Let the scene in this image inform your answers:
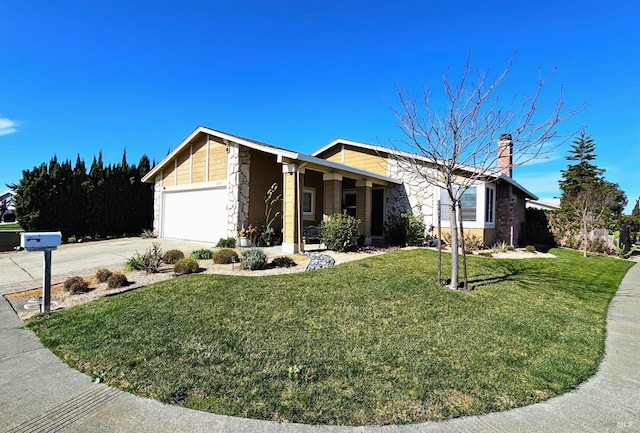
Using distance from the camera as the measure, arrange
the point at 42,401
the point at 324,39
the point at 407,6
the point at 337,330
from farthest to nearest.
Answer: the point at 324,39, the point at 407,6, the point at 337,330, the point at 42,401

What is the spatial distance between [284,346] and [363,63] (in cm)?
1232

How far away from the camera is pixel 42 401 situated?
290cm

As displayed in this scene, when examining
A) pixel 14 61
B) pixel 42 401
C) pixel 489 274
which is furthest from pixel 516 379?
pixel 14 61

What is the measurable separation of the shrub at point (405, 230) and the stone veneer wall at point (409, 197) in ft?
1.65

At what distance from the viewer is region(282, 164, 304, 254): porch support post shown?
34.9ft

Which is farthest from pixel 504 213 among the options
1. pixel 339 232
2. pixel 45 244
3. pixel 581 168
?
pixel 581 168

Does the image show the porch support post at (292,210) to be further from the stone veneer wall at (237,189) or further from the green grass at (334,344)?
the green grass at (334,344)

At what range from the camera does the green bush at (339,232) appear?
436 inches

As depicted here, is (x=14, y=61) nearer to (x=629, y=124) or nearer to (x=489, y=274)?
(x=489, y=274)

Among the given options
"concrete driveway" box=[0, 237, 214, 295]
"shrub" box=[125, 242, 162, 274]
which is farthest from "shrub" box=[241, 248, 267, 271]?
"concrete driveway" box=[0, 237, 214, 295]

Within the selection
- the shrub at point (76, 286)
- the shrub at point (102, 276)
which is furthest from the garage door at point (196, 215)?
the shrub at point (76, 286)

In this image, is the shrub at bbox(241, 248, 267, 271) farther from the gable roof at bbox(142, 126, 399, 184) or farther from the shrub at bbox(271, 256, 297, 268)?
the gable roof at bbox(142, 126, 399, 184)

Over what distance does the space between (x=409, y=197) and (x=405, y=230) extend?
1.97 m

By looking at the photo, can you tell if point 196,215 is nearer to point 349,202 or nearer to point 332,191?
point 332,191
